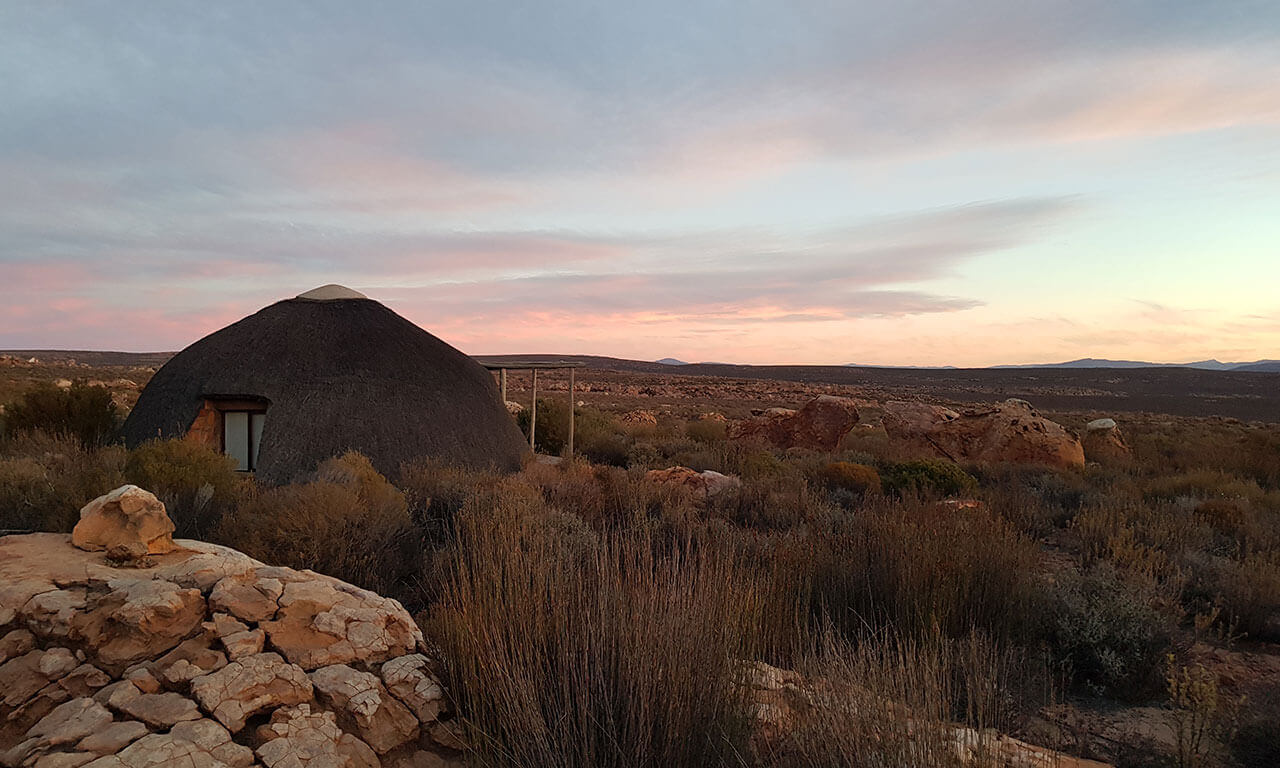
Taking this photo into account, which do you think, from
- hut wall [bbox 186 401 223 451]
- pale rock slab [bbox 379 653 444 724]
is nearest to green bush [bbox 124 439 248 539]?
hut wall [bbox 186 401 223 451]

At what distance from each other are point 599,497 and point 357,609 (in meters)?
4.93

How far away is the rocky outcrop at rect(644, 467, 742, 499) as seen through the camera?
34.1 feet

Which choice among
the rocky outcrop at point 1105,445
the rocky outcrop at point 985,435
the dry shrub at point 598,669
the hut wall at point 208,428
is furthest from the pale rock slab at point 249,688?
the rocky outcrop at point 1105,445

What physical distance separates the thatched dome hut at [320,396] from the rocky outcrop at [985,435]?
1055 centimetres

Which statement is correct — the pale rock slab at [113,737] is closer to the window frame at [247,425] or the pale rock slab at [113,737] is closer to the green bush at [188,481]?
the green bush at [188,481]

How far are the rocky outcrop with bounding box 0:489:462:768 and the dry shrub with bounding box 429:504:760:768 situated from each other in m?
0.32

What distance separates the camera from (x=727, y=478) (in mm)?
11898

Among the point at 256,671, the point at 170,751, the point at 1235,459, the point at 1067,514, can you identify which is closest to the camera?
the point at 170,751

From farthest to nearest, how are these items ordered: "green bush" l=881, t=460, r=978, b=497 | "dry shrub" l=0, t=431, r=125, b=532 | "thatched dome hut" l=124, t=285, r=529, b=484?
"green bush" l=881, t=460, r=978, b=497 → "thatched dome hut" l=124, t=285, r=529, b=484 → "dry shrub" l=0, t=431, r=125, b=532

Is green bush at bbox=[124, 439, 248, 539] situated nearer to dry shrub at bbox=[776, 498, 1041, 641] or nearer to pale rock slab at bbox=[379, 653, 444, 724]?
pale rock slab at bbox=[379, 653, 444, 724]

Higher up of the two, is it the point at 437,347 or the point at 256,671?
the point at 437,347

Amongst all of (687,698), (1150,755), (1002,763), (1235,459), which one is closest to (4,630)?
(687,698)

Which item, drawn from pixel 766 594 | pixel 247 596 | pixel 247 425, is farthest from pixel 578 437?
pixel 247 596

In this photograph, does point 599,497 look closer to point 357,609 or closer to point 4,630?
point 357,609
